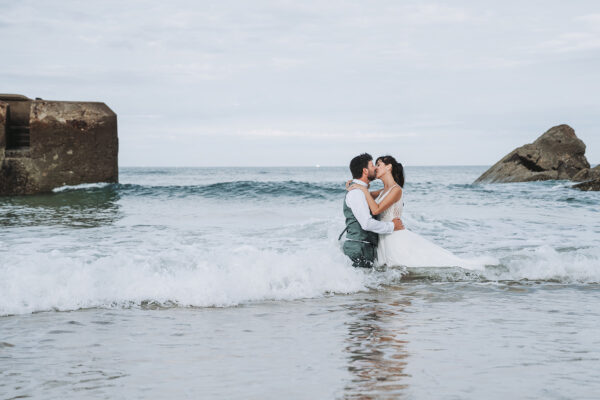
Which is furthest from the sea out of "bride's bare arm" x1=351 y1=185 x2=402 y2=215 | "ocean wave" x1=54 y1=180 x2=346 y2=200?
"ocean wave" x1=54 y1=180 x2=346 y2=200

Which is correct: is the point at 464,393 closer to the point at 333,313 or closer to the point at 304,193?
the point at 333,313

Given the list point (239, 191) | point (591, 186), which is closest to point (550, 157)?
point (591, 186)

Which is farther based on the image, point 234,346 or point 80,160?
point 80,160

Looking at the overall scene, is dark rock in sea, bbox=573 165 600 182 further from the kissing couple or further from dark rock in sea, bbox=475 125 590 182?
the kissing couple

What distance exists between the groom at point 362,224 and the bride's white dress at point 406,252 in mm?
96

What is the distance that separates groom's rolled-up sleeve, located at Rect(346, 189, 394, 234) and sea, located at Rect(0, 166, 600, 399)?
54cm

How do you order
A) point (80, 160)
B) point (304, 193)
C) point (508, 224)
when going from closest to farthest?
point (508, 224)
point (80, 160)
point (304, 193)

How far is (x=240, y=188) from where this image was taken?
851 inches

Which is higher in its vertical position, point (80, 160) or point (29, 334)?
point (80, 160)

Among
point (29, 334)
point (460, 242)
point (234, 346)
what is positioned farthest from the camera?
point (460, 242)

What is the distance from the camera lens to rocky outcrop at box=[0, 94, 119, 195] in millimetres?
15922

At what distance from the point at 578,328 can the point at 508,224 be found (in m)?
8.21

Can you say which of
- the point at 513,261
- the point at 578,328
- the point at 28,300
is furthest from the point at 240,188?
the point at 578,328

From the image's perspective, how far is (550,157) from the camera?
2748cm
